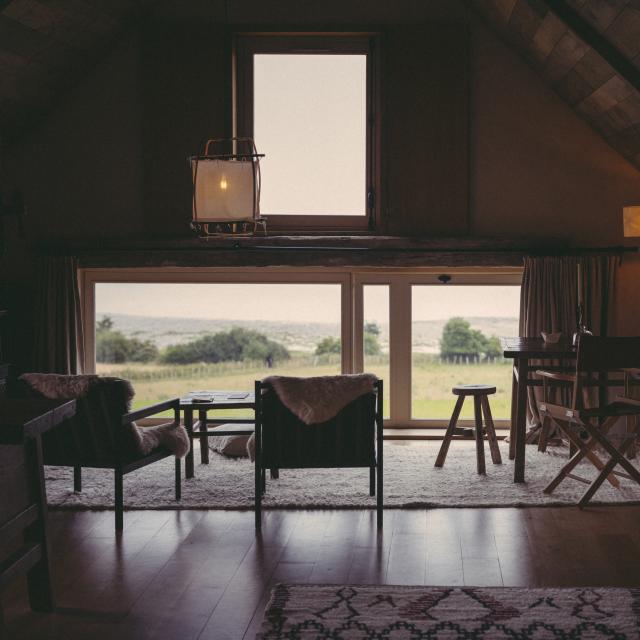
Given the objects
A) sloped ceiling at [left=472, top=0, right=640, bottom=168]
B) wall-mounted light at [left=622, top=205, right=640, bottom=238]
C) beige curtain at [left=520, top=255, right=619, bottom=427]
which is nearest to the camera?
sloped ceiling at [left=472, top=0, right=640, bottom=168]

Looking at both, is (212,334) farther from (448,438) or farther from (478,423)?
(478,423)

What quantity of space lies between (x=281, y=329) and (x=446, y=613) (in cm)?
432

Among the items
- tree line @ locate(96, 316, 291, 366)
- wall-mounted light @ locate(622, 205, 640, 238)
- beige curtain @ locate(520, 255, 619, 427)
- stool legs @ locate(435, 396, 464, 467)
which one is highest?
wall-mounted light @ locate(622, 205, 640, 238)

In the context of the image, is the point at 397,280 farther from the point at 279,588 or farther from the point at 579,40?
the point at 279,588

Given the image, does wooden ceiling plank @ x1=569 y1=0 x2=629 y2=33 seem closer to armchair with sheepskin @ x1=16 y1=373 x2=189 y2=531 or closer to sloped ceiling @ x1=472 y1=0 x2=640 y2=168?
sloped ceiling @ x1=472 y1=0 x2=640 y2=168

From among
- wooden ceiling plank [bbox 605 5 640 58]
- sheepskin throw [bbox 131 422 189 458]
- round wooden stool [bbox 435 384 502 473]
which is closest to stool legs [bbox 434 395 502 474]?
round wooden stool [bbox 435 384 502 473]

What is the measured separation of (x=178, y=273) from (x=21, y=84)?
1926 millimetres

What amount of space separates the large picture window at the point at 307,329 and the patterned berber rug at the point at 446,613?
3818mm

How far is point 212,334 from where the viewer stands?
7316 millimetres

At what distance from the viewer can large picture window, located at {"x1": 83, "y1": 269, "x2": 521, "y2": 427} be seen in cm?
715

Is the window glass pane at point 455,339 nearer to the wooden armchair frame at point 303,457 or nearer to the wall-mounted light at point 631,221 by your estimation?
the wall-mounted light at point 631,221

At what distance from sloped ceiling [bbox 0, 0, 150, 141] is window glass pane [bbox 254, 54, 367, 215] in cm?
124

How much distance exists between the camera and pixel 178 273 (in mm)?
7180

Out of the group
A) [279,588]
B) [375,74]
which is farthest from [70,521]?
[375,74]
